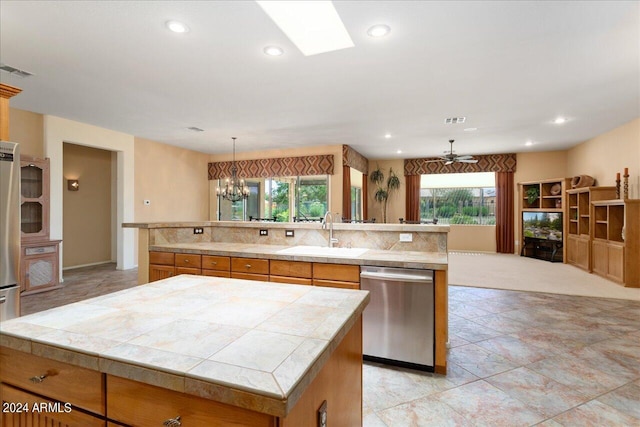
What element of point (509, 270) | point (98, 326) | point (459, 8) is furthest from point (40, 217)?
point (509, 270)

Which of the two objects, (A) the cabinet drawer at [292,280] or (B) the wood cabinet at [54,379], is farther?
(A) the cabinet drawer at [292,280]

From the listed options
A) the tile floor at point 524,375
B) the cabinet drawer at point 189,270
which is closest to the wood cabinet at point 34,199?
the tile floor at point 524,375

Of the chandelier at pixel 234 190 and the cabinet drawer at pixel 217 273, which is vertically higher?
the chandelier at pixel 234 190

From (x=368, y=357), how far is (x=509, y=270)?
5098mm

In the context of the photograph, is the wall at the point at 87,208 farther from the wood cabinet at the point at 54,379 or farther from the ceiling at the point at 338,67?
the wood cabinet at the point at 54,379

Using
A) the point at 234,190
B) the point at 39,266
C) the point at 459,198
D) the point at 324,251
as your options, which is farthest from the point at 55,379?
the point at 459,198

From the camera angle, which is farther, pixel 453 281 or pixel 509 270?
pixel 509 270

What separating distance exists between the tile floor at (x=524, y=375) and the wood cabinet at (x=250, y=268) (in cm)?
122

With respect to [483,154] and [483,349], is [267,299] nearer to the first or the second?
[483,349]

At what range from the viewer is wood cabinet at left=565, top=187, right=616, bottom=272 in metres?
6.02

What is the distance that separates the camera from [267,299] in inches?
53.9

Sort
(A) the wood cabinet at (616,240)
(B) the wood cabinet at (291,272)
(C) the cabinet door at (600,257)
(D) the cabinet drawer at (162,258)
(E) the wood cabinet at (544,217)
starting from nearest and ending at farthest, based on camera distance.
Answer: (B) the wood cabinet at (291,272) → (D) the cabinet drawer at (162,258) → (A) the wood cabinet at (616,240) → (C) the cabinet door at (600,257) → (E) the wood cabinet at (544,217)

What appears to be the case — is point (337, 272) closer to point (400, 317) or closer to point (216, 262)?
point (400, 317)

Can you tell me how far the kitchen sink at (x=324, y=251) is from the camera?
278 cm
